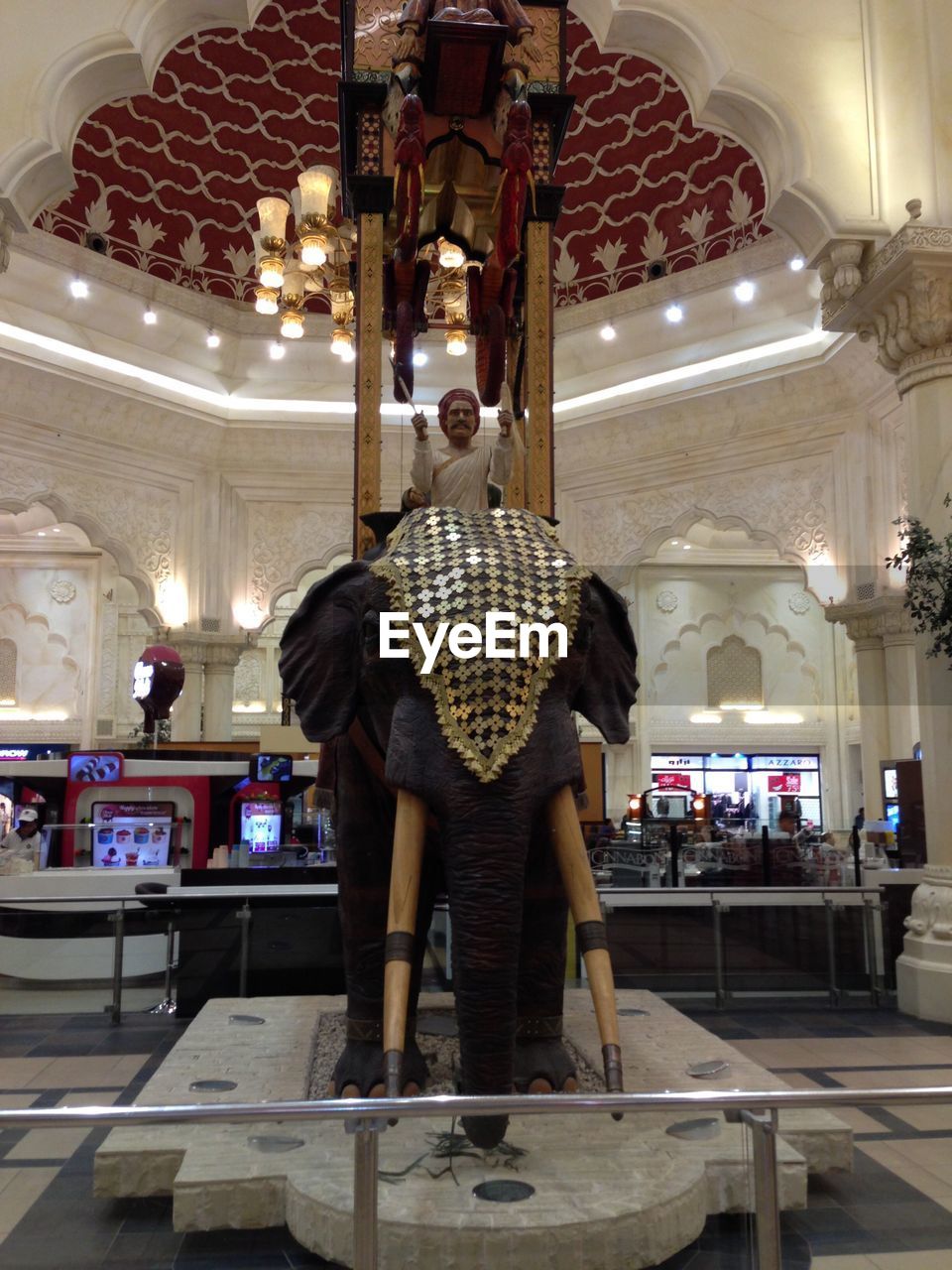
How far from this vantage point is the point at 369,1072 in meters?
3.27

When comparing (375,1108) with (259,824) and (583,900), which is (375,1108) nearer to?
(583,900)

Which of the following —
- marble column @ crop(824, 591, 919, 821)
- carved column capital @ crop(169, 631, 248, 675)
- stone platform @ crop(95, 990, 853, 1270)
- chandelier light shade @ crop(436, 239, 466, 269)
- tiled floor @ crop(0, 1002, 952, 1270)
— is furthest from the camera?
carved column capital @ crop(169, 631, 248, 675)

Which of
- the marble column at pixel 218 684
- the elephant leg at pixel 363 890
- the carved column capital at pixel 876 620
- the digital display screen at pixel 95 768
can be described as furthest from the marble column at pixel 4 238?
the carved column capital at pixel 876 620

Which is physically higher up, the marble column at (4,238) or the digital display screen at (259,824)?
the marble column at (4,238)

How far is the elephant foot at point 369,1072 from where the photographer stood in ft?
10.4

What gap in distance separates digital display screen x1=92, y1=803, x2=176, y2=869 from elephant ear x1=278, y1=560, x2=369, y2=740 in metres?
6.73

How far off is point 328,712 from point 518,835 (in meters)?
0.83

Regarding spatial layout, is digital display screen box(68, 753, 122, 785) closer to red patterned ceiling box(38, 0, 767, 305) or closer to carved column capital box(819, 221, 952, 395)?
carved column capital box(819, 221, 952, 395)

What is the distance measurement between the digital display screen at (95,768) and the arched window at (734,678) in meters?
14.8

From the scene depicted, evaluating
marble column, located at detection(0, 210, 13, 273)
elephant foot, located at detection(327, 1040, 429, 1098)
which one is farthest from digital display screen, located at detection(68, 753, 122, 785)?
elephant foot, located at detection(327, 1040, 429, 1098)

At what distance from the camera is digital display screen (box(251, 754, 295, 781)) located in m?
10.2

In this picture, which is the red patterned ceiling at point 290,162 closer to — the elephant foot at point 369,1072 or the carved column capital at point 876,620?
the carved column capital at point 876,620

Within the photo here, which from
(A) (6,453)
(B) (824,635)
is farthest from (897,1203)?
(B) (824,635)

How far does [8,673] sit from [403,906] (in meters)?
22.0
